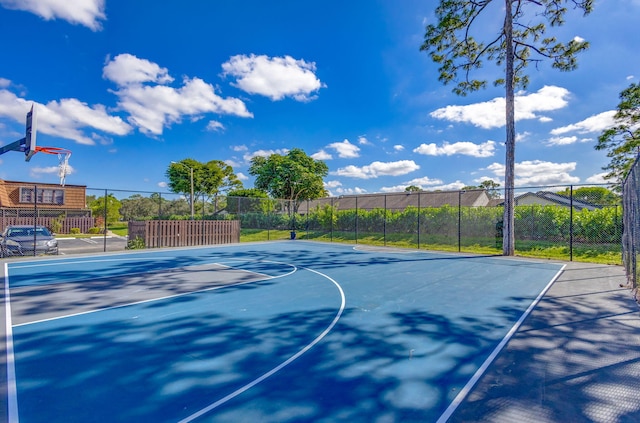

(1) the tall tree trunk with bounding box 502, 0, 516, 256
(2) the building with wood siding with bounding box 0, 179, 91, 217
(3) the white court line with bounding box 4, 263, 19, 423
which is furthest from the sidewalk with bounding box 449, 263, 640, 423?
(2) the building with wood siding with bounding box 0, 179, 91, 217

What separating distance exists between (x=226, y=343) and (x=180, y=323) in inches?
45.2

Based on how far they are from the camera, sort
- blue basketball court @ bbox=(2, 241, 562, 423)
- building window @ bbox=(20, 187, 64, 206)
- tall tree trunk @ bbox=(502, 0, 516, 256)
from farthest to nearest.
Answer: building window @ bbox=(20, 187, 64, 206) < tall tree trunk @ bbox=(502, 0, 516, 256) < blue basketball court @ bbox=(2, 241, 562, 423)

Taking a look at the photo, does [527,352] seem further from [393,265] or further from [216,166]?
[216,166]

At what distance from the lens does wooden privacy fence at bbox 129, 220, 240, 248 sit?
48.7 feet

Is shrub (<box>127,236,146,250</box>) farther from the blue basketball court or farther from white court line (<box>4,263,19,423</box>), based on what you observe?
white court line (<box>4,263,19,423</box>)

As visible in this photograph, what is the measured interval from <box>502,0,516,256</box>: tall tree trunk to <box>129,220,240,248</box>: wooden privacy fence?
14.0 m

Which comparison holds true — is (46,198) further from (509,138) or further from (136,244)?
(509,138)

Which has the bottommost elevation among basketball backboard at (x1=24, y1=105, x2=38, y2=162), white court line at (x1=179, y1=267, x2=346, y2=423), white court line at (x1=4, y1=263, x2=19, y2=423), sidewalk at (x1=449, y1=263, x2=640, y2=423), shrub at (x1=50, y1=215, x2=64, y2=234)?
white court line at (x1=4, y1=263, x2=19, y2=423)

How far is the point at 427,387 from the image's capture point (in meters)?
2.87

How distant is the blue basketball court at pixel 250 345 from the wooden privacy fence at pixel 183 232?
7160 millimetres

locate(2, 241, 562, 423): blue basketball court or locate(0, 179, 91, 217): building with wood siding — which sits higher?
locate(0, 179, 91, 217): building with wood siding

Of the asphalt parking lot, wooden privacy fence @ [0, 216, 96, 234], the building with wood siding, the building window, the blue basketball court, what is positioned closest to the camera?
the blue basketball court

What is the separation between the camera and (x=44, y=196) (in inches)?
1089

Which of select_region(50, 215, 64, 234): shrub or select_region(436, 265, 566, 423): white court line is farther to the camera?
select_region(50, 215, 64, 234): shrub
